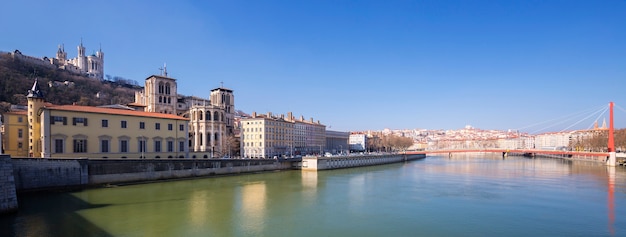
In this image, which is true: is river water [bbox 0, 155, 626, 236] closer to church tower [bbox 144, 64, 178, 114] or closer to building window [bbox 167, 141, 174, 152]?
building window [bbox 167, 141, 174, 152]

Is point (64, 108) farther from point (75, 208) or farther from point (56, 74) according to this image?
point (56, 74)

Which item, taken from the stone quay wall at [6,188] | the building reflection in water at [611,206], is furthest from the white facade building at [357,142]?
the stone quay wall at [6,188]

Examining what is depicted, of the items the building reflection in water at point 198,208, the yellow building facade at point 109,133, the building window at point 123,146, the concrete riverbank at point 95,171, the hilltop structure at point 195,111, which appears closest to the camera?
Answer: the building reflection in water at point 198,208

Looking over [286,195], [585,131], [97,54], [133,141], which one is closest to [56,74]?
[97,54]

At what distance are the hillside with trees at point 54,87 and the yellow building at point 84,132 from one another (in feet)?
72.2

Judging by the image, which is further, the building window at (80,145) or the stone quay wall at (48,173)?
the building window at (80,145)

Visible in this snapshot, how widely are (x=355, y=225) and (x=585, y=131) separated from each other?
12819 centimetres

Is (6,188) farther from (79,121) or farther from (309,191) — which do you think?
(309,191)

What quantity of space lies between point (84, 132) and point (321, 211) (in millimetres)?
22350

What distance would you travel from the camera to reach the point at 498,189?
95.5 ft

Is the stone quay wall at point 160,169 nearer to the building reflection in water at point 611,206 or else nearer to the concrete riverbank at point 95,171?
the concrete riverbank at point 95,171

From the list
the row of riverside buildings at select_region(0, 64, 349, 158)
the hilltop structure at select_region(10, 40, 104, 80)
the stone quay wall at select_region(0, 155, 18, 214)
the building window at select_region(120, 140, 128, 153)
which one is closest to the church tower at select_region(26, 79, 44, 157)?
the row of riverside buildings at select_region(0, 64, 349, 158)

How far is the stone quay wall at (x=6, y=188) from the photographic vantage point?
1698 cm

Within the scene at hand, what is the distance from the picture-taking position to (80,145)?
97.7 feet
